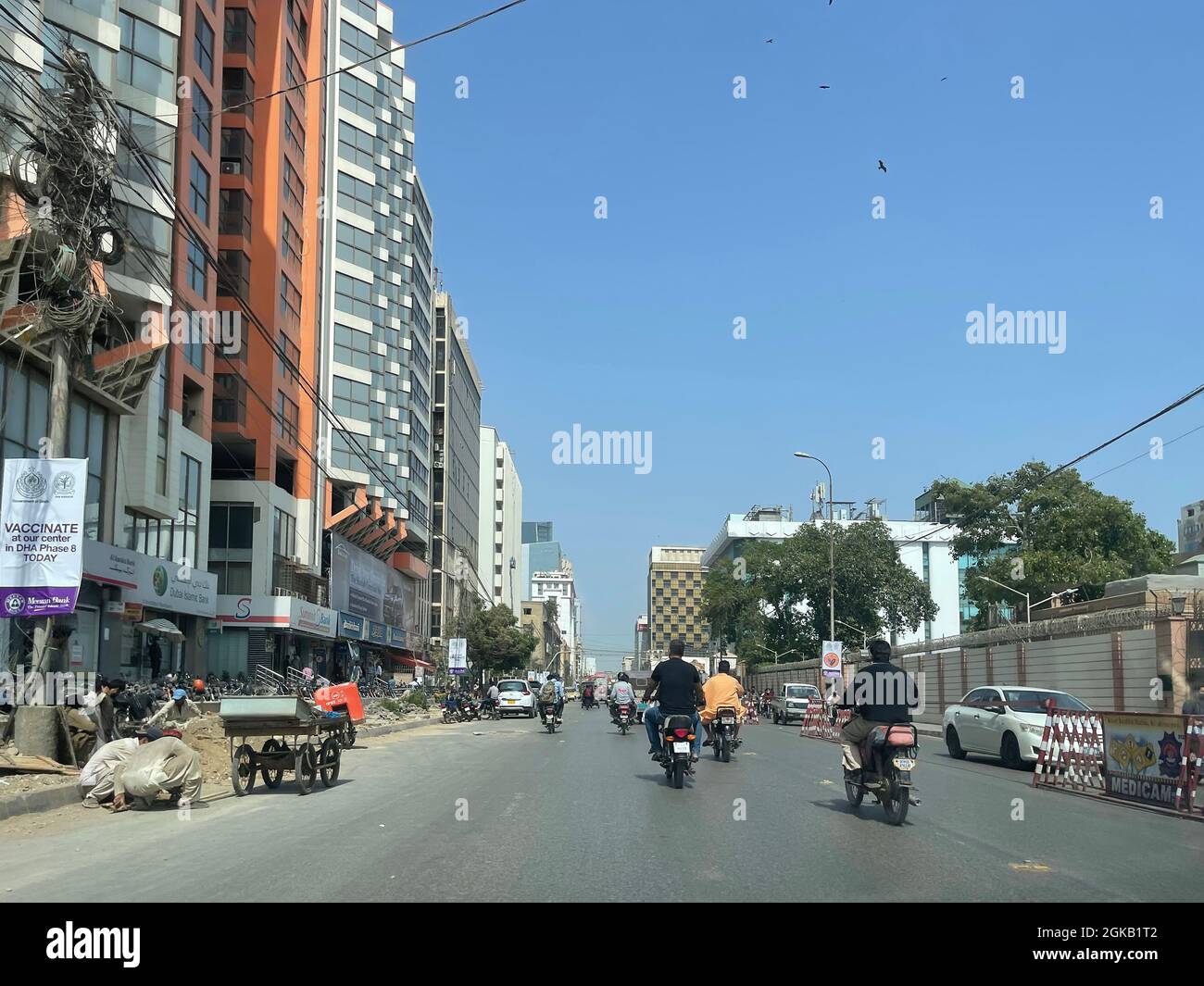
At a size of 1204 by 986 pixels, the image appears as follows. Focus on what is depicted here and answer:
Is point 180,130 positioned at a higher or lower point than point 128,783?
higher

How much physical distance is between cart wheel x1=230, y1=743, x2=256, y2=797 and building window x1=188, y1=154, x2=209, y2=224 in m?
29.3

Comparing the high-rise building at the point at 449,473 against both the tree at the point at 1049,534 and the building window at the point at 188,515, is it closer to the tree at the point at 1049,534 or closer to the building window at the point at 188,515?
the tree at the point at 1049,534

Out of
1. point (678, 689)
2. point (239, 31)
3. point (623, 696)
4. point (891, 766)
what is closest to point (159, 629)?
point (623, 696)

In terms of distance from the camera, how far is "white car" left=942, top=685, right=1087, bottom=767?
2011cm

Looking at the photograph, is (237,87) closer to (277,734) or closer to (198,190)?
(198,190)

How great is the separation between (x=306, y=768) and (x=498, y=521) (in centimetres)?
14455

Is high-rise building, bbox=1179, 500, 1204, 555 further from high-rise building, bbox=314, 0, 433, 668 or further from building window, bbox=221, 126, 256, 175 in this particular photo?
building window, bbox=221, 126, 256, 175

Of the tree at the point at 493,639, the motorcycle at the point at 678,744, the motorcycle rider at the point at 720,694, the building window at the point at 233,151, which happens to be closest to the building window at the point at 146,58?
the building window at the point at 233,151

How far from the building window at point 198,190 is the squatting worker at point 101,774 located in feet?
98.0
